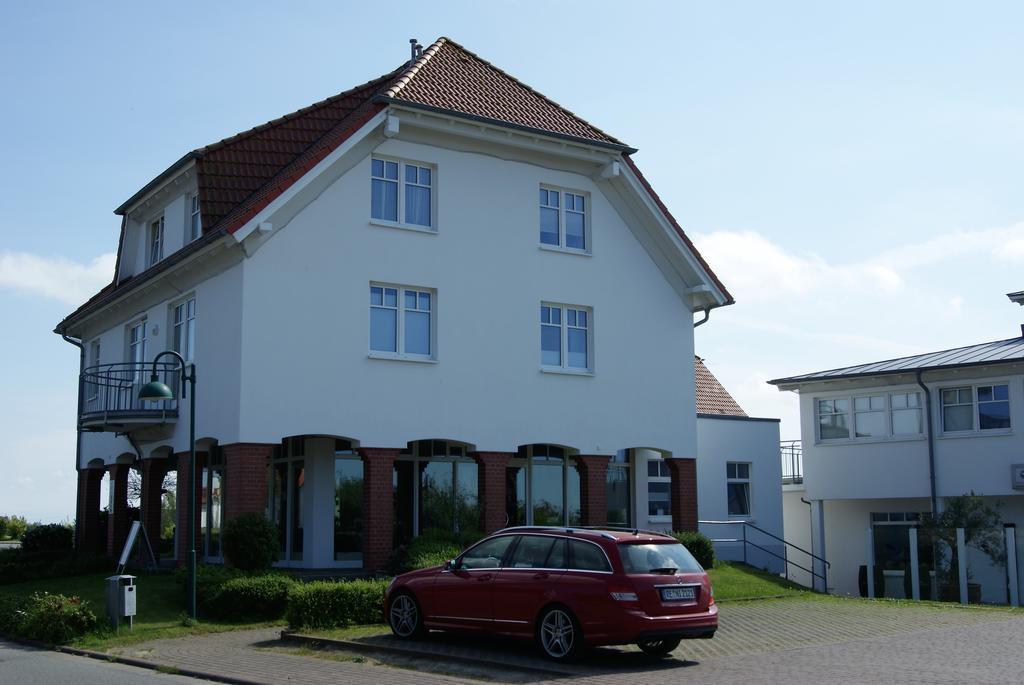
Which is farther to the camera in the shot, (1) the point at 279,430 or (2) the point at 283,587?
(1) the point at 279,430

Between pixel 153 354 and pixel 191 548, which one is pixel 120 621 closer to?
pixel 191 548

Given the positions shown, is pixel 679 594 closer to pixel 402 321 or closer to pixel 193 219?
pixel 402 321

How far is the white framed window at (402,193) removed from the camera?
24.0 meters

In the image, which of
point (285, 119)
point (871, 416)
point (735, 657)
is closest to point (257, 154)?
point (285, 119)

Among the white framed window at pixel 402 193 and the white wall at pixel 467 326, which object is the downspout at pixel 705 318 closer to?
the white wall at pixel 467 326

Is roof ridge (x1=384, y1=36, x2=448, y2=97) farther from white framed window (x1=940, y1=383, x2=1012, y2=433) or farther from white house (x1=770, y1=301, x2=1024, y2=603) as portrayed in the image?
white framed window (x1=940, y1=383, x2=1012, y2=433)

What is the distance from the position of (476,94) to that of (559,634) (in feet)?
50.1

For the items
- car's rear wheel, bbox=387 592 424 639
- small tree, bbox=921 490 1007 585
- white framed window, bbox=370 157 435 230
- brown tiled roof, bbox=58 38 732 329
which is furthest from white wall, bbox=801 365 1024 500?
car's rear wheel, bbox=387 592 424 639

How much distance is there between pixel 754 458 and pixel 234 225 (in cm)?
1732

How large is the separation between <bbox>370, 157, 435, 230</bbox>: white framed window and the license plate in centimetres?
1231

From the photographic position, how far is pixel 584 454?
2622cm

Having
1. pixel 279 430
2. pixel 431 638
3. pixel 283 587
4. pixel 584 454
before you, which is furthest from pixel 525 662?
pixel 584 454

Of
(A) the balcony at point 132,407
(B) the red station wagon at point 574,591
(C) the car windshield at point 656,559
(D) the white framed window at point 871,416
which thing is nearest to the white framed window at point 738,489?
(D) the white framed window at point 871,416

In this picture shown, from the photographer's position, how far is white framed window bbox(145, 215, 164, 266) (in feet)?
93.0
